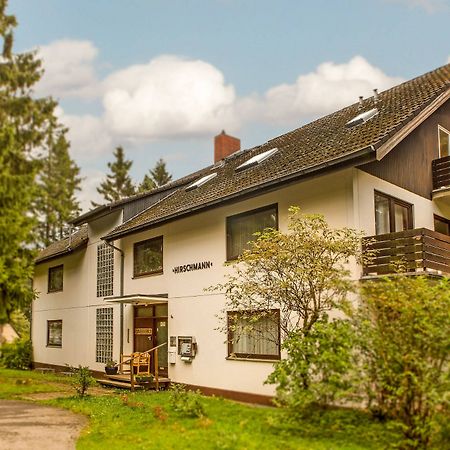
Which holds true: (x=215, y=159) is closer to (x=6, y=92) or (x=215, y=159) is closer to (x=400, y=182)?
(x=6, y=92)

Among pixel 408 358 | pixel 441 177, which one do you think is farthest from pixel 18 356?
pixel 408 358

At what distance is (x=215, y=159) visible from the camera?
1012 inches

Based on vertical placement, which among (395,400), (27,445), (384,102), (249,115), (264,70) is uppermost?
(249,115)

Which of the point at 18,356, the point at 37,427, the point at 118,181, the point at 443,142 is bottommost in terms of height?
the point at 18,356

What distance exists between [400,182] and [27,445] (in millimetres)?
10201

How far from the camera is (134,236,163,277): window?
18.5 meters

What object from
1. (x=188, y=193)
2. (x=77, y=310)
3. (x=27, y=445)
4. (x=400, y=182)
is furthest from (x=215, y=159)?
(x=27, y=445)

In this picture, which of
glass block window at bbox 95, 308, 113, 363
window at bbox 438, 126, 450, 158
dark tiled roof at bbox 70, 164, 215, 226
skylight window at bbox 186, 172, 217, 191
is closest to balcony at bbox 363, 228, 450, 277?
window at bbox 438, 126, 450, 158

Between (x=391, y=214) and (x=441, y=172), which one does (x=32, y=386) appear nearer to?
(x=391, y=214)

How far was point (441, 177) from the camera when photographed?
602 inches

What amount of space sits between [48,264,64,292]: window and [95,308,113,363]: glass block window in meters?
5.26

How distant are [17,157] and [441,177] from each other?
49.8 ft

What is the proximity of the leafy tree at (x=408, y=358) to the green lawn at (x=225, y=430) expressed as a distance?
2.42 ft

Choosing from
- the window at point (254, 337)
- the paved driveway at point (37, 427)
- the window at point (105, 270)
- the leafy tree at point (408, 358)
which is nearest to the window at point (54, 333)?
the window at point (105, 270)
